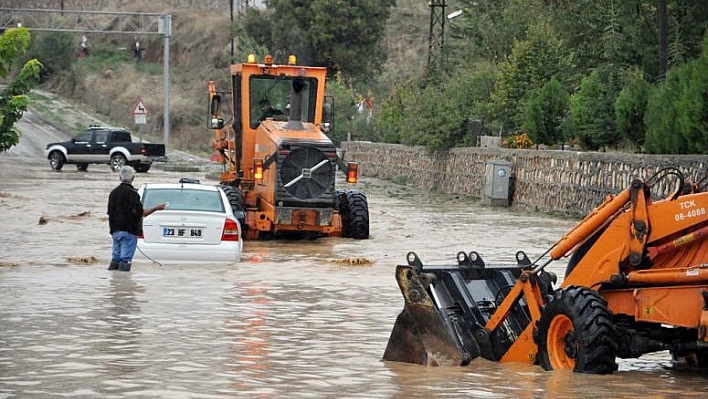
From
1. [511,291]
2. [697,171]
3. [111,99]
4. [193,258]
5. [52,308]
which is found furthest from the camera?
[111,99]

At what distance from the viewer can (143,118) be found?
67938 mm

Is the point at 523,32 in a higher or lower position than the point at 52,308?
higher

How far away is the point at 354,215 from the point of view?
2709cm

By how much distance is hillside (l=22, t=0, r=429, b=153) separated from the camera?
9481 centimetres

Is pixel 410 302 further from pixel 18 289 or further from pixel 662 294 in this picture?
pixel 18 289

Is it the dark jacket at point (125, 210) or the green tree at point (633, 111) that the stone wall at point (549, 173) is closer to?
the green tree at point (633, 111)

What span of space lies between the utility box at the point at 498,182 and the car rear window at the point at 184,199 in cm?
1948

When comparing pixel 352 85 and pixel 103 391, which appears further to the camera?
pixel 352 85

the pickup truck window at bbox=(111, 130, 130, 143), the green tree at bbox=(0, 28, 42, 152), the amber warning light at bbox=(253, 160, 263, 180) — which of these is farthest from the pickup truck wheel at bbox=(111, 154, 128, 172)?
the amber warning light at bbox=(253, 160, 263, 180)

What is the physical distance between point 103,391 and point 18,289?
8060 millimetres

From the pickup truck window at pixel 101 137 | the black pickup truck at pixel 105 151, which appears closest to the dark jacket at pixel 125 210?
the black pickup truck at pixel 105 151

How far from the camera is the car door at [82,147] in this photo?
61156 millimetres

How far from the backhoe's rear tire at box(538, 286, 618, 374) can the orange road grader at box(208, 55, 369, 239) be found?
45.3 ft

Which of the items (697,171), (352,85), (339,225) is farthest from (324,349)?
(352,85)
